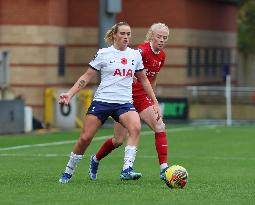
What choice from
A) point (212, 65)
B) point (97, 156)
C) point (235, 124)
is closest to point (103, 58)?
point (97, 156)

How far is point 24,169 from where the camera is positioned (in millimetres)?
18828

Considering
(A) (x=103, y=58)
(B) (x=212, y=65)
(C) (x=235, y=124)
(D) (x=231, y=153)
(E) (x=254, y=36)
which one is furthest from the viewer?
(E) (x=254, y=36)

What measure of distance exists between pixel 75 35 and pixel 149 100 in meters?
27.7

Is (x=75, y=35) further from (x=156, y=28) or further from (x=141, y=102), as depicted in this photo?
(x=156, y=28)

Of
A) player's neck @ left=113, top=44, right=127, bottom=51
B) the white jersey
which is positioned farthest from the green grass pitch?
player's neck @ left=113, top=44, right=127, bottom=51

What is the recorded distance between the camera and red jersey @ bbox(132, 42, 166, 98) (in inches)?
658

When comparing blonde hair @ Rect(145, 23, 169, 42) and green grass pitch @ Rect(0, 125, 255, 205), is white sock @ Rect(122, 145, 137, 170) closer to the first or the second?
green grass pitch @ Rect(0, 125, 255, 205)

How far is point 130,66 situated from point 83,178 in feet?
6.49

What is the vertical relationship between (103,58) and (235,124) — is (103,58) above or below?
above

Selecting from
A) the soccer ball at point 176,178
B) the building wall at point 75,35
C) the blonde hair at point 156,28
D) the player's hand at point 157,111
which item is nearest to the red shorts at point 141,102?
the player's hand at point 157,111

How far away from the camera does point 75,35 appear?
4425cm

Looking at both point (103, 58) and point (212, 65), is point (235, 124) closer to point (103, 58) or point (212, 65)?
point (212, 65)

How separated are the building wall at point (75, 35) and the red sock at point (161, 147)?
24015 mm

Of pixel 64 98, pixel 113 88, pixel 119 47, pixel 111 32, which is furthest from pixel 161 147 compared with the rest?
pixel 64 98
